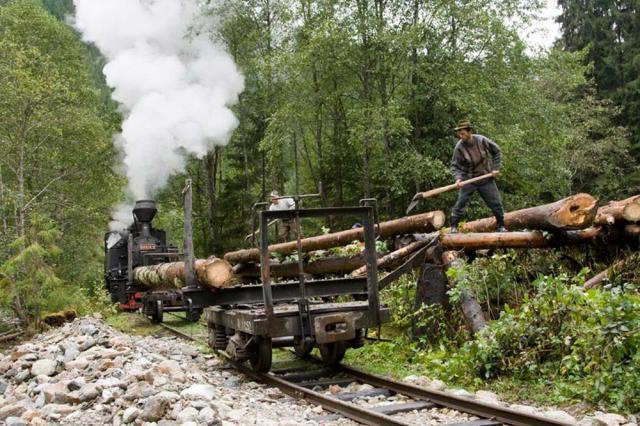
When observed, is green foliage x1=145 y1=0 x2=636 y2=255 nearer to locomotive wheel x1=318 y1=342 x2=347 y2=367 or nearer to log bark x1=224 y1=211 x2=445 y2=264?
log bark x1=224 y1=211 x2=445 y2=264

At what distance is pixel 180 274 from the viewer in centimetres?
1176

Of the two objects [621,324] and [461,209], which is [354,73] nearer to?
[461,209]

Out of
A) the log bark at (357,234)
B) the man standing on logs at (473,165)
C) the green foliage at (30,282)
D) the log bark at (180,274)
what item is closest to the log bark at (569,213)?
the man standing on logs at (473,165)

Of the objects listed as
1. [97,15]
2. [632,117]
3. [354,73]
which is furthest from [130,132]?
[632,117]

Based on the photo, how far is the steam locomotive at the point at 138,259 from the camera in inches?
576

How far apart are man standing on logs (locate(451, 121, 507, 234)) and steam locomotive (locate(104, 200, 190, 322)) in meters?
7.09

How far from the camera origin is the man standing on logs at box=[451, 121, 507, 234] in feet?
29.8

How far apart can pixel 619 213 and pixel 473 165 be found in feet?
6.65

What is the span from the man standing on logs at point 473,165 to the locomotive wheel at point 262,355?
311 centimetres

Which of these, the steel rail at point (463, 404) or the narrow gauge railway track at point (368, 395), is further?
the narrow gauge railway track at point (368, 395)

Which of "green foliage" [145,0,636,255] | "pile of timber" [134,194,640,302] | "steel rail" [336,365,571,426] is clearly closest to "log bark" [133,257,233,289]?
"pile of timber" [134,194,640,302]

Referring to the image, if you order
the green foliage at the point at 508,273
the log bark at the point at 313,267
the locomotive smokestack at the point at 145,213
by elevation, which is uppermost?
the locomotive smokestack at the point at 145,213

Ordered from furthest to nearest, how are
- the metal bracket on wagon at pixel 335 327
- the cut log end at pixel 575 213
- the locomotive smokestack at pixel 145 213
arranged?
the locomotive smokestack at pixel 145 213
the cut log end at pixel 575 213
the metal bracket on wagon at pixel 335 327

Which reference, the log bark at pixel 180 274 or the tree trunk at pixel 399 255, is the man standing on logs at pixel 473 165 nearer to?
the tree trunk at pixel 399 255
